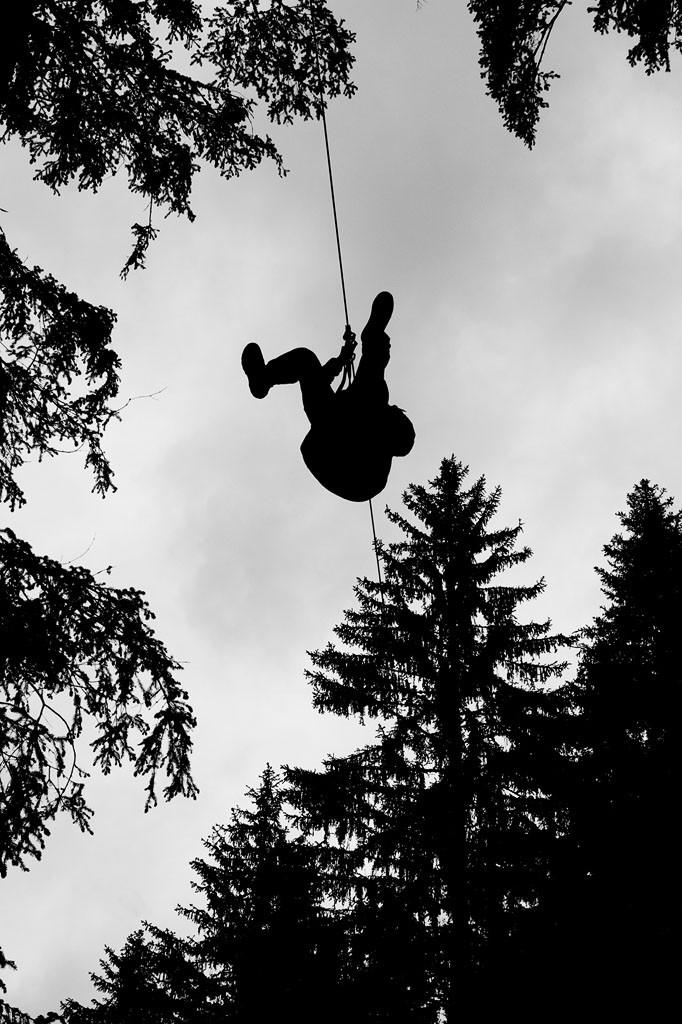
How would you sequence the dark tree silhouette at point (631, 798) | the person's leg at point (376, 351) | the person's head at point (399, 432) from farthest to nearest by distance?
the dark tree silhouette at point (631, 798) → the person's leg at point (376, 351) → the person's head at point (399, 432)

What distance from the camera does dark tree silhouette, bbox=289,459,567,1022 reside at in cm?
744

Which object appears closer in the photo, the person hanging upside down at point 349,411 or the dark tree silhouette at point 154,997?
the person hanging upside down at point 349,411

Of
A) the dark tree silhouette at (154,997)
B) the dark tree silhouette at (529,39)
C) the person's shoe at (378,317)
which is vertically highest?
the dark tree silhouette at (529,39)

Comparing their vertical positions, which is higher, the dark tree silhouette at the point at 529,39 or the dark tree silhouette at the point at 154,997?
the dark tree silhouette at the point at 529,39

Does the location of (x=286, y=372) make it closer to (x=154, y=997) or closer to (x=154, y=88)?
(x=154, y=88)

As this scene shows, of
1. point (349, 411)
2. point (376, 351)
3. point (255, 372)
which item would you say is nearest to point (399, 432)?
point (349, 411)

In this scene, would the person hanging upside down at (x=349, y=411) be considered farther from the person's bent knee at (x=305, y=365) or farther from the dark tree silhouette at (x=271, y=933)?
the dark tree silhouette at (x=271, y=933)

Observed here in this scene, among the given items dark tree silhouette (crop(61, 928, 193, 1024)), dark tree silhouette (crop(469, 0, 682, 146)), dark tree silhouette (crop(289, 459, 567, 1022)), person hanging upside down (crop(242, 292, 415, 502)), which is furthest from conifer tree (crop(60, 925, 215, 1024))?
dark tree silhouette (crop(469, 0, 682, 146))

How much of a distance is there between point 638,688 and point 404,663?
9.79 feet

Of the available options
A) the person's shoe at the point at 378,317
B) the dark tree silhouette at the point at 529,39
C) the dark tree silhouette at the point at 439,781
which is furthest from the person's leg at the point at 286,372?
the dark tree silhouette at the point at 439,781

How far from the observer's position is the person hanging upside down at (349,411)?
453 centimetres

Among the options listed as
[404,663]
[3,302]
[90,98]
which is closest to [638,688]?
[404,663]

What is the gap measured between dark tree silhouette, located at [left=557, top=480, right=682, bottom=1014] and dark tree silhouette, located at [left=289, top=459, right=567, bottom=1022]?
555mm

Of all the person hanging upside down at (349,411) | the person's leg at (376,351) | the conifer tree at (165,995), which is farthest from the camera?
the conifer tree at (165,995)
